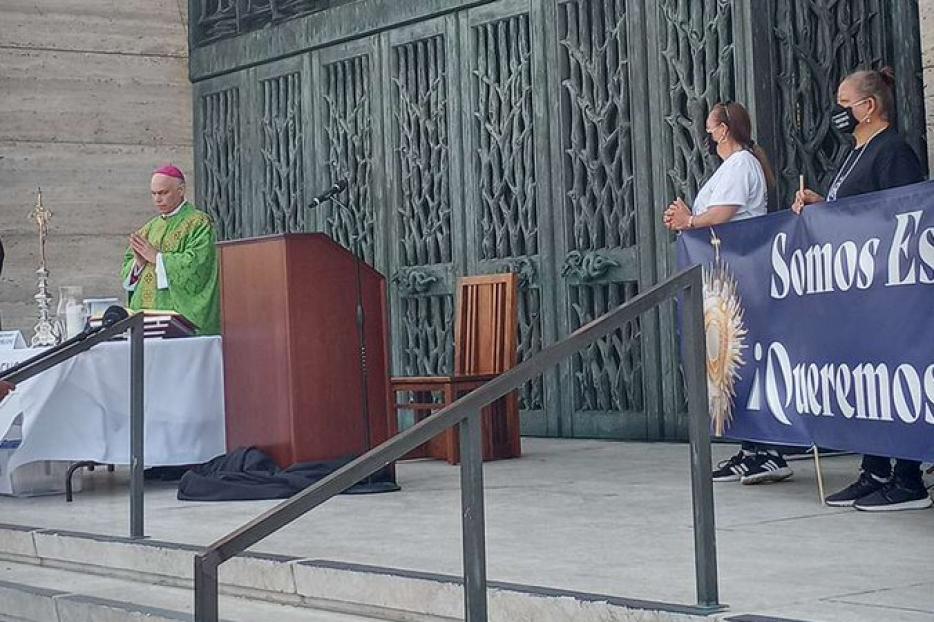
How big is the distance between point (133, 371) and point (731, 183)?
2.62 m

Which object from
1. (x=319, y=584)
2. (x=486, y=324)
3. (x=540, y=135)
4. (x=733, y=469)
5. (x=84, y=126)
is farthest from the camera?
(x=84, y=126)

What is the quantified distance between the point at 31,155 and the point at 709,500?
9.35 metres

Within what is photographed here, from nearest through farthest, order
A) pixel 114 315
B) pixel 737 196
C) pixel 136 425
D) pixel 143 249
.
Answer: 1. pixel 136 425
2. pixel 737 196
3. pixel 114 315
4. pixel 143 249

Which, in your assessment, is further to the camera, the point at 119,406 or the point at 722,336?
the point at 119,406

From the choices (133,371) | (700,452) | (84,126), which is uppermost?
(84,126)

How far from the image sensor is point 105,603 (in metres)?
5.77

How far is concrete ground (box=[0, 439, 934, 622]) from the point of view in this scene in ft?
15.3

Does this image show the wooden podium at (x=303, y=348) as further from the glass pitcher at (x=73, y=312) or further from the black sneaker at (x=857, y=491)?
the black sneaker at (x=857, y=491)

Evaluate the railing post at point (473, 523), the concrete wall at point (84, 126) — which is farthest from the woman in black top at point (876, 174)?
the concrete wall at point (84, 126)

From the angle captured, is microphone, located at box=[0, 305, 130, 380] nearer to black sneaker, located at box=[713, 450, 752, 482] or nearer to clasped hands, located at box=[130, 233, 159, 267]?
clasped hands, located at box=[130, 233, 159, 267]

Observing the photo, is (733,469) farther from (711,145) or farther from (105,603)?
(105,603)

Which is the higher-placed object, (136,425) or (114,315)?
(114,315)

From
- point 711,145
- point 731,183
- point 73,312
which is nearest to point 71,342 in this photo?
point 73,312

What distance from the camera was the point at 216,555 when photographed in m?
3.14
